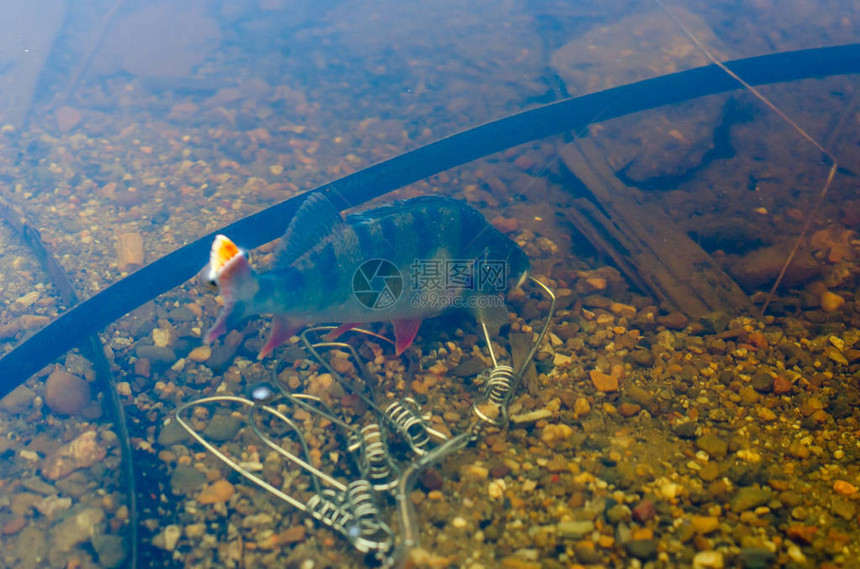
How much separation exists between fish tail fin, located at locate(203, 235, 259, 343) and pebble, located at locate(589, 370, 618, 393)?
2.70 metres

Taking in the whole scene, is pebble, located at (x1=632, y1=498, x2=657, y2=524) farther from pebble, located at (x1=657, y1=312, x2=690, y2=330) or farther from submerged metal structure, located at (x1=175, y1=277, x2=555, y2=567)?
pebble, located at (x1=657, y1=312, x2=690, y2=330)

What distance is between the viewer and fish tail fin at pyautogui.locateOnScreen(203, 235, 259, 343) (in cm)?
246

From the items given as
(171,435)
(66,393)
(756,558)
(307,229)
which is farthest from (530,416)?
(66,393)

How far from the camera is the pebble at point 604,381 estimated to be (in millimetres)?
3654

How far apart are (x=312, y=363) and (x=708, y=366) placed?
3355 millimetres

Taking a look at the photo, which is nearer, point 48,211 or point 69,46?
point 48,211

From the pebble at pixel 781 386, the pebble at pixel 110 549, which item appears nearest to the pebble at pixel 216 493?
the pebble at pixel 110 549

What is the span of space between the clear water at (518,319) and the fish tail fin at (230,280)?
1298mm

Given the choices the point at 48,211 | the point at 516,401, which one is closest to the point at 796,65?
the point at 516,401

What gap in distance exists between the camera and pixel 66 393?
398 cm

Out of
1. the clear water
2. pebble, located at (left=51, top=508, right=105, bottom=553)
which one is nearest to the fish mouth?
the clear water

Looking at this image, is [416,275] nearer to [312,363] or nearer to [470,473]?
[312,363]

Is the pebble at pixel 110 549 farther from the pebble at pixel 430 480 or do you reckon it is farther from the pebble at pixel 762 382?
the pebble at pixel 762 382

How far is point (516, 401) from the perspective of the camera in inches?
141
